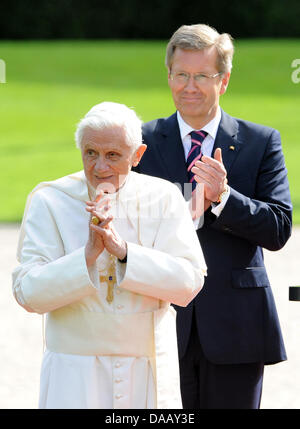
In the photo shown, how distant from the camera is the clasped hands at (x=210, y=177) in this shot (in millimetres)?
3863

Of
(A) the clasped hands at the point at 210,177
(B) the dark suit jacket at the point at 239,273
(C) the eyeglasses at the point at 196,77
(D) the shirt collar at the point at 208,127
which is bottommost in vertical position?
(B) the dark suit jacket at the point at 239,273

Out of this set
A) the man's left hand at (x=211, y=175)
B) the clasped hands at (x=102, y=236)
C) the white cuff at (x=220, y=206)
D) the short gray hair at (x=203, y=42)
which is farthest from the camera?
the short gray hair at (x=203, y=42)

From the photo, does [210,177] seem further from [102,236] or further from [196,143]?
[102,236]

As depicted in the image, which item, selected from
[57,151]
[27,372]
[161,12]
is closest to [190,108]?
[27,372]

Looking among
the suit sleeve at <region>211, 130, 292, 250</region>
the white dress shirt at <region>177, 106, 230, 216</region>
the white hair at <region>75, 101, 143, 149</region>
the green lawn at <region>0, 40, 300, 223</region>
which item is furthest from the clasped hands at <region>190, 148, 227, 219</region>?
the green lawn at <region>0, 40, 300, 223</region>

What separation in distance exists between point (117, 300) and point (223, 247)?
917 mm

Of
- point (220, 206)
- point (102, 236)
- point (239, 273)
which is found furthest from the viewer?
point (239, 273)

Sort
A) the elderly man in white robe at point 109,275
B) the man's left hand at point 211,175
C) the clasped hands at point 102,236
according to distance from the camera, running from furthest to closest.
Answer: the man's left hand at point 211,175 < the elderly man in white robe at point 109,275 < the clasped hands at point 102,236

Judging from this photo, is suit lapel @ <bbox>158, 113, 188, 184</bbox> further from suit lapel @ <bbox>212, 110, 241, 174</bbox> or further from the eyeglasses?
the eyeglasses

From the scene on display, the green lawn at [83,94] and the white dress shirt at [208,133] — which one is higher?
the white dress shirt at [208,133]

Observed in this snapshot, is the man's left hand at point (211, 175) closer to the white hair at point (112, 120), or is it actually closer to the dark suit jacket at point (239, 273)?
the dark suit jacket at point (239, 273)

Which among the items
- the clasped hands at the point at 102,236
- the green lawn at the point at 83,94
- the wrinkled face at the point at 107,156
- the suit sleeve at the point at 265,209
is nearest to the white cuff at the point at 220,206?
the suit sleeve at the point at 265,209

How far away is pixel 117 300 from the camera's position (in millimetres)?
3465

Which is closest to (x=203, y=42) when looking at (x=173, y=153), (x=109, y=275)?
(x=173, y=153)
